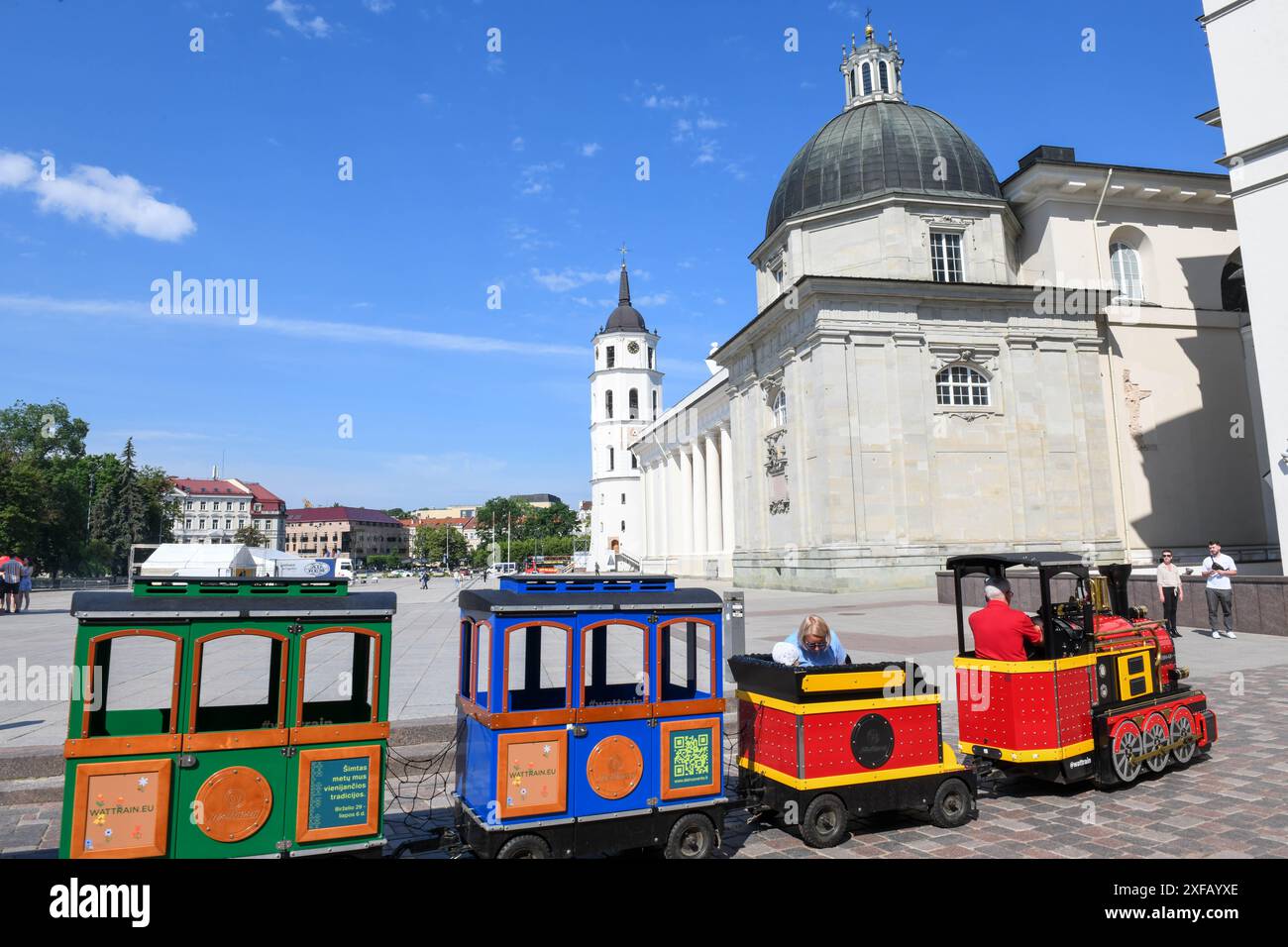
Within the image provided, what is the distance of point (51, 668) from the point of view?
524 inches

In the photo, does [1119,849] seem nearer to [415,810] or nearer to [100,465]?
[415,810]

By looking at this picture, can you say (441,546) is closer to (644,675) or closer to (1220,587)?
(1220,587)

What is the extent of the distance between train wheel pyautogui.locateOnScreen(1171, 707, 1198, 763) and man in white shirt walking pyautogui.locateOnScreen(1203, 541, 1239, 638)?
11.5 m

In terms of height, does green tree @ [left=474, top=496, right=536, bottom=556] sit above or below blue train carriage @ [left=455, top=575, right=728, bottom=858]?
above

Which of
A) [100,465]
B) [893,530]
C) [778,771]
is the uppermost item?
[100,465]

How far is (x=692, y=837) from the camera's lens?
220 inches

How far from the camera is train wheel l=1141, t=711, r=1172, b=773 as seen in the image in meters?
7.18

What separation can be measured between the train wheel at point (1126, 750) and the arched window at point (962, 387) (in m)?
28.9

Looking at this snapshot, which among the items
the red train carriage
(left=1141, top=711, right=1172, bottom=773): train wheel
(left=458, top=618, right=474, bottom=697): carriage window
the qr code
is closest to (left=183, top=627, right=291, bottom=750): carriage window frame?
(left=458, top=618, right=474, bottom=697): carriage window

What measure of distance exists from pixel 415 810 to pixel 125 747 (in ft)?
9.69

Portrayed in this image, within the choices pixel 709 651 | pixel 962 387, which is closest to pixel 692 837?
pixel 709 651

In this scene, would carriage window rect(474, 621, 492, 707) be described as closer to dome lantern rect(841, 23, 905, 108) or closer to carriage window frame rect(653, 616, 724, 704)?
carriage window frame rect(653, 616, 724, 704)

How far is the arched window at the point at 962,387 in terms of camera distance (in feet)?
113
